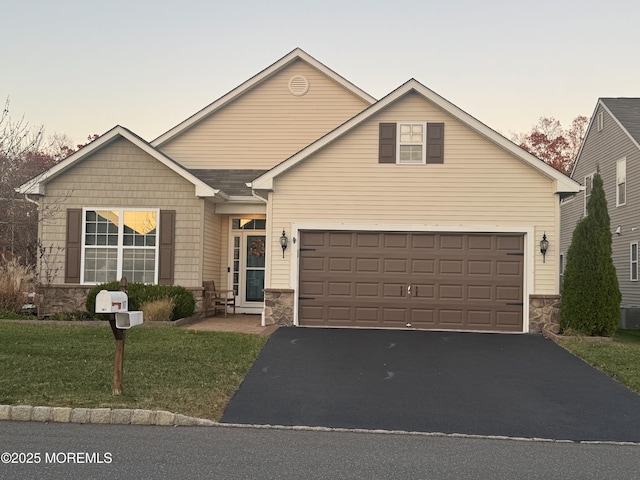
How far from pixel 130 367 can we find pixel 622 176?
727 inches

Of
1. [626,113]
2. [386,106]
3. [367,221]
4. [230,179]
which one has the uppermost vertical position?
[626,113]

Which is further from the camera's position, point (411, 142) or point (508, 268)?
point (411, 142)

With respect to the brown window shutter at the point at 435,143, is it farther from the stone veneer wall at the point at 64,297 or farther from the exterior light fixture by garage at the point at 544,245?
the stone veneer wall at the point at 64,297

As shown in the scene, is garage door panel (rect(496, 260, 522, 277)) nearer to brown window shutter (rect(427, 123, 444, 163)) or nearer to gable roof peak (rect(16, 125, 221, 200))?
brown window shutter (rect(427, 123, 444, 163))

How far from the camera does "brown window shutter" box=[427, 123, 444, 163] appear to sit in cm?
1461

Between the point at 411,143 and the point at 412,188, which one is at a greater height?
the point at 411,143

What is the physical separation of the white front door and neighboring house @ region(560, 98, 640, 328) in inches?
404

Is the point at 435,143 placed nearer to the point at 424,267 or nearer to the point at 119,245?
the point at 424,267

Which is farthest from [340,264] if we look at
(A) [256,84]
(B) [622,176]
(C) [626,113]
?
(C) [626,113]

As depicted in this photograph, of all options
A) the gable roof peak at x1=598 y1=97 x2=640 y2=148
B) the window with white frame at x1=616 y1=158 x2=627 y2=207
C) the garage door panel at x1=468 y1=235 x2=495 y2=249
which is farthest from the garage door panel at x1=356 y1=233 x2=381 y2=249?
the window with white frame at x1=616 y1=158 x2=627 y2=207

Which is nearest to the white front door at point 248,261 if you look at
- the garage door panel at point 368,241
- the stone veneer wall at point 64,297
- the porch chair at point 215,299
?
the porch chair at point 215,299

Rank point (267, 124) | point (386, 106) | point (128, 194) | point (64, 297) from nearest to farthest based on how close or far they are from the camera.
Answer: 1. point (386, 106)
2. point (64, 297)
3. point (128, 194)
4. point (267, 124)

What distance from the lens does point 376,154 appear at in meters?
14.7

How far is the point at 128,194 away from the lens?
15406 mm
